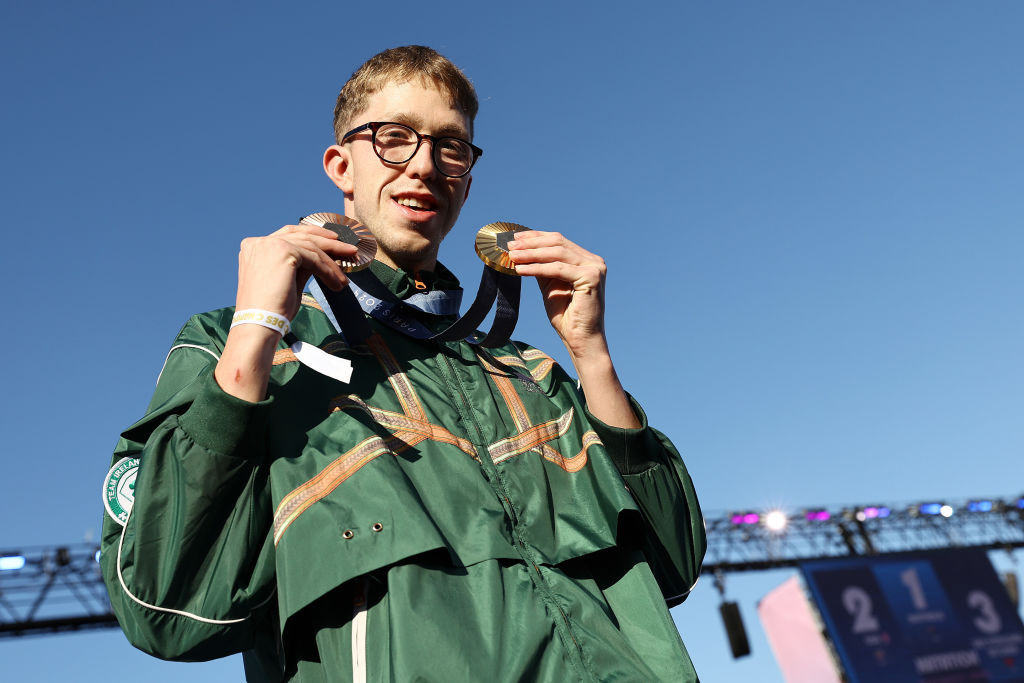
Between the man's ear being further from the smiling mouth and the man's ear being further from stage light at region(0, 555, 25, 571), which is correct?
stage light at region(0, 555, 25, 571)

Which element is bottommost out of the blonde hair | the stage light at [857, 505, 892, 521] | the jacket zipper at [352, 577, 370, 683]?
the jacket zipper at [352, 577, 370, 683]

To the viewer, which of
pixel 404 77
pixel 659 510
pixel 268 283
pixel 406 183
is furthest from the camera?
pixel 404 77

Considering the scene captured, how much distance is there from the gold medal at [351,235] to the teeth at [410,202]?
0.83 ft

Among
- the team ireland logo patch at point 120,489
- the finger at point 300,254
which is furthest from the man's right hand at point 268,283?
the team ireland logo patch at point 120,489

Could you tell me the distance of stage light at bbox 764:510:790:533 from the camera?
18.3 metres

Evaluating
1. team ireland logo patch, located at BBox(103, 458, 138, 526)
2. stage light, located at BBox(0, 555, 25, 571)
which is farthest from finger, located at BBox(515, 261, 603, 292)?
stage light, located at BBox(0, 555, 25, 571)

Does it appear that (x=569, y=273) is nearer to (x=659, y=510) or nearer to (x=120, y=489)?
(x=659, y=510)

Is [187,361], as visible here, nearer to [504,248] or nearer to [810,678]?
[504,248]

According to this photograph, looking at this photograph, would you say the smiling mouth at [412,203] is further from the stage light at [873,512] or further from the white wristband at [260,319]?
the stage light at [873,512]

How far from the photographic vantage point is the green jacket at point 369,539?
1.46 m

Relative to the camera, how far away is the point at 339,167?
2.33 meters

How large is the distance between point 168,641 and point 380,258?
107cm

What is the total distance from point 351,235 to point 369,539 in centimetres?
68

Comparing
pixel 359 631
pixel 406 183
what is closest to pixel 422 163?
pixel 406 183
